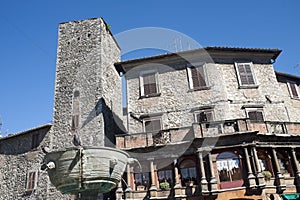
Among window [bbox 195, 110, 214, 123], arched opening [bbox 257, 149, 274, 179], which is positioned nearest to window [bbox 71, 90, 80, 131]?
window [bbox 195, 110, 214, 123]

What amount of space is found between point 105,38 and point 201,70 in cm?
873

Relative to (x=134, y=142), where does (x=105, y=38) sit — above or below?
above

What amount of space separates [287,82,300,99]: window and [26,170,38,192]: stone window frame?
21178mm

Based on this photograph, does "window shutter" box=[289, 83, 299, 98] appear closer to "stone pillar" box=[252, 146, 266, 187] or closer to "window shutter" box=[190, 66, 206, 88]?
"window shutter" box=[190, 66, 206, 88]

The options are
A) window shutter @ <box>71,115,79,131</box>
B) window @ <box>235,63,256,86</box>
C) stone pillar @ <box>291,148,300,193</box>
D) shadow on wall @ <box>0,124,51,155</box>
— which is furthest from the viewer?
shadow on wall @ <box>0,124,51,155</box>

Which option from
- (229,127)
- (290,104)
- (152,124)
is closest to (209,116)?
(229,127)

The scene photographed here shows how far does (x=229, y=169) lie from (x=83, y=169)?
11.2 meters

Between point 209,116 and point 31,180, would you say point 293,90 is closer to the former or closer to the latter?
point 209,116

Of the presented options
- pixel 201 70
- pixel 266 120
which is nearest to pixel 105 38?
pixel 201 70

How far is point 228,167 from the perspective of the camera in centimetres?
1694

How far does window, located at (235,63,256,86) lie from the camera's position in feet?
68.3

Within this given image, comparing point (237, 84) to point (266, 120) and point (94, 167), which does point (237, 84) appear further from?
point (94, 167)

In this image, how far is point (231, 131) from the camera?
17.4 m

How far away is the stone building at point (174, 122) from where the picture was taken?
16.9 meters
